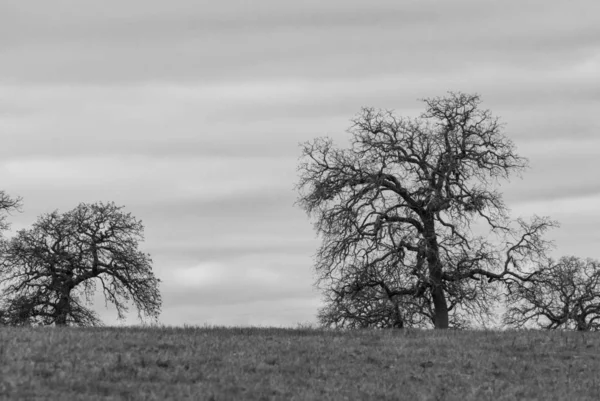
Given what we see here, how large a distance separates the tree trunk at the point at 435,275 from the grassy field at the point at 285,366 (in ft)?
51.8

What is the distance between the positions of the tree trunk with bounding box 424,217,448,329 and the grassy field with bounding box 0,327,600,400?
15791 millimetres

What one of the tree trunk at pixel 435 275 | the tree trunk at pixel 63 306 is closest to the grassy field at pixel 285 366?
the tree trunk at pixel 435 275

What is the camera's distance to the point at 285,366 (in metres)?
19.8

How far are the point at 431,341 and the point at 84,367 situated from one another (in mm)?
10446

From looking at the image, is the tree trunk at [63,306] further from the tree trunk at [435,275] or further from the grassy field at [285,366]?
the grassy field at [285,366]

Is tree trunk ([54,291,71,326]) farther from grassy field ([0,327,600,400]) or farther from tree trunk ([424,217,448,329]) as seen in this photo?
grassy field ([0,327,600,400])

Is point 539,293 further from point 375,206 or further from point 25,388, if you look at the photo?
point 25,388

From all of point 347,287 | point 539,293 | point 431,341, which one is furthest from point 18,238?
point 431,341

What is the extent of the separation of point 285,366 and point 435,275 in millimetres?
23659

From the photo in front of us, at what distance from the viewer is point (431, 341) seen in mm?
24344

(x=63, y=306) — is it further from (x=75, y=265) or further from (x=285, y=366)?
(x=285, y=366)

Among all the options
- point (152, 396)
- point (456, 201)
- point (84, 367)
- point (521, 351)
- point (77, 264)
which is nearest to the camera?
point (152, 396)

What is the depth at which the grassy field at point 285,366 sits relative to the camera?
56.1 feet

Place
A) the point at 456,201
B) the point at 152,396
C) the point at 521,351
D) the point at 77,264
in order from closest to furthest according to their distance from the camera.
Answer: the point at 152,396 → the point at 521,351 → the point at 456,201 → the point at 77,264
